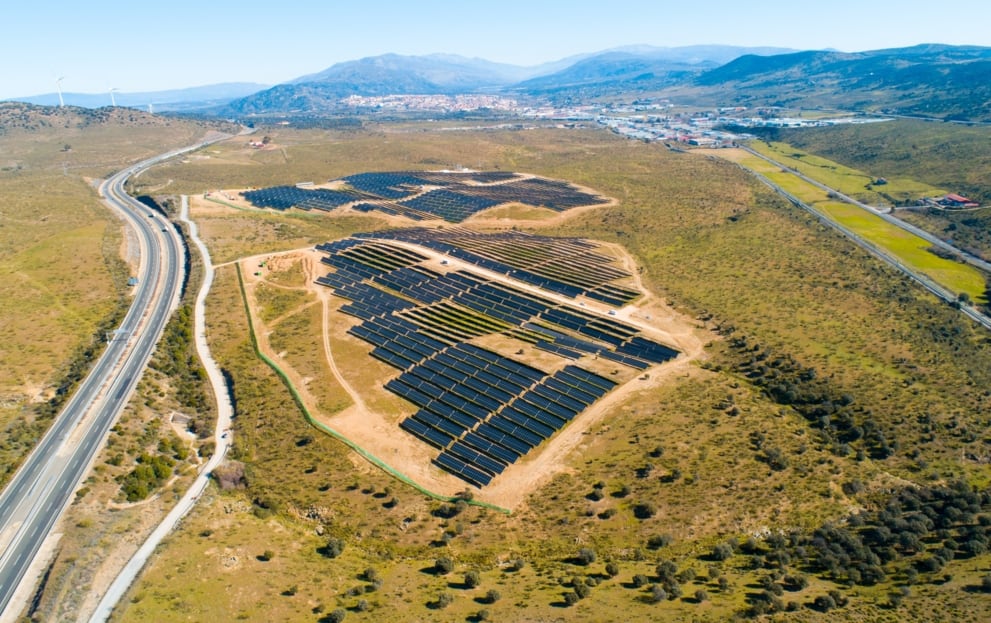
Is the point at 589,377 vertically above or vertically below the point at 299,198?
below

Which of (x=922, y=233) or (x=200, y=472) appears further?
(x=922, y=233)

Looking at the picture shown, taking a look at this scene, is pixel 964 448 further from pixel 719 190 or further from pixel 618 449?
pixel 719 190

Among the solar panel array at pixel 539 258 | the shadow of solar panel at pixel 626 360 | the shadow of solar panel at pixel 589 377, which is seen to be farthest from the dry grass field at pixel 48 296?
the shadow of solar panel at pixel 626 360

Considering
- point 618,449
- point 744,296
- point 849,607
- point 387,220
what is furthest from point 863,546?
point 387,220

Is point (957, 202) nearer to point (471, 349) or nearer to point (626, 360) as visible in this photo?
point (626, 360)

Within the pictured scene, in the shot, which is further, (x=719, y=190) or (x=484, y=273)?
(x=719, y=190)

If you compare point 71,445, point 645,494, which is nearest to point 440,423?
point 645,494
